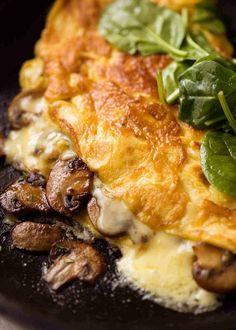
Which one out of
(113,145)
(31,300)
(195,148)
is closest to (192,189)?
(195,148)

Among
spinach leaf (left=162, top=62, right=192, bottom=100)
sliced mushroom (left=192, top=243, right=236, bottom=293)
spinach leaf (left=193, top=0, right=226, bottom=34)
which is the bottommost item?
sliced mushroom (left=192, top=243, right=236, bottom=293)

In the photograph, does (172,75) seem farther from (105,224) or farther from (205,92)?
(105,224)

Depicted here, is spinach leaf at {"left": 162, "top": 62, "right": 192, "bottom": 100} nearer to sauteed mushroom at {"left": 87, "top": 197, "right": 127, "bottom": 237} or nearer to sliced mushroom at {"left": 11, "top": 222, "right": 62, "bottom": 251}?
sauteed mushroom at {"left": 87, "top": 197, "right": 127, "bottom": 237}

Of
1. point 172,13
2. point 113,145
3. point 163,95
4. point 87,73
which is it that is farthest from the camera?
point 172,13

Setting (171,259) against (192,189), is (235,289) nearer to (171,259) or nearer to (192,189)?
(171,259)

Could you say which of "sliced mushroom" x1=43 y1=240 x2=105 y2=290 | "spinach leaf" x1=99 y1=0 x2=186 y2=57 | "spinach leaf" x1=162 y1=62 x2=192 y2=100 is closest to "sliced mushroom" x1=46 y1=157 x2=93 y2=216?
"sliced mushroom" x1=43 y1=240 x2=105 y2=290

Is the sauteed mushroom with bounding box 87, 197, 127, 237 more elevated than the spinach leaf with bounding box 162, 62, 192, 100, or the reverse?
the spinach leaf with bounding box 162, 62, 192, 100

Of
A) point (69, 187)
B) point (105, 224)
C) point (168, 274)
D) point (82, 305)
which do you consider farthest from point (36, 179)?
point (168, 274)
